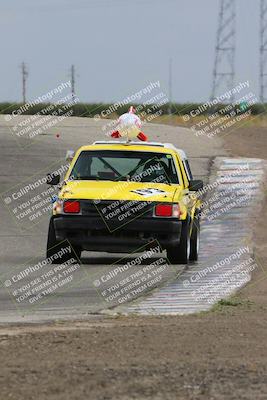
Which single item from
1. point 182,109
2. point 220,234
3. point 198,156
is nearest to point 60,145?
point 198,156

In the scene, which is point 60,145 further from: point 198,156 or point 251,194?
point 251,194

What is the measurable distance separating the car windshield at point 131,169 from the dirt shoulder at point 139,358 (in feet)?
19.5

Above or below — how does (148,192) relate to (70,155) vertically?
below

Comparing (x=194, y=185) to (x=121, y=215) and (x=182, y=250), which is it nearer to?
(x=182, y=250)

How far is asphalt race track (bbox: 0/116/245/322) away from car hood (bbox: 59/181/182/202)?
1.01 meters

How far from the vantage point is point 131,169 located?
17844 millimetres

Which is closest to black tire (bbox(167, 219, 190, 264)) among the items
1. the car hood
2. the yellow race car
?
the yellow race car

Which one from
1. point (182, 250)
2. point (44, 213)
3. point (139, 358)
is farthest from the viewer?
point (44, 213)

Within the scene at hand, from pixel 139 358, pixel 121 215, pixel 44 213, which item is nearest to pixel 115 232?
pixel 121 215

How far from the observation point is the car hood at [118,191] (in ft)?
53.8

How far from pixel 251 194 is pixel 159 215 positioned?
510 inches

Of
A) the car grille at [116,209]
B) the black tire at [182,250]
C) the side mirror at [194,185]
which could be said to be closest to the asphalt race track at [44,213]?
the black tire at [182,250]

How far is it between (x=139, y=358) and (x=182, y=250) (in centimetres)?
827

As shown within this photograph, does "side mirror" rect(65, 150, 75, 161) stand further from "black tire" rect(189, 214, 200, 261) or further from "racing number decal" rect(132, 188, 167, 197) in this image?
"black tire" rect(189, 214, 200, 261)
